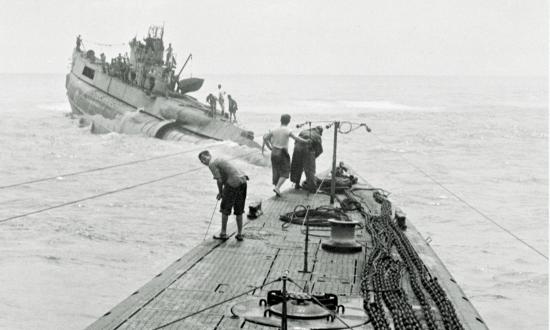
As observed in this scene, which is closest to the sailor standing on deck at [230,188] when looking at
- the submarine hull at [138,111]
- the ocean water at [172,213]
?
the ocean water at [172,213]

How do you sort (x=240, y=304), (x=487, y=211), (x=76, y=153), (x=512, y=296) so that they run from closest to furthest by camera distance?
1. (x=240, y=304)
2. (x=512, y=296)
3. (x=487, y=211)
4. (x=76, y=153)

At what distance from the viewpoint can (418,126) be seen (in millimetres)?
68750

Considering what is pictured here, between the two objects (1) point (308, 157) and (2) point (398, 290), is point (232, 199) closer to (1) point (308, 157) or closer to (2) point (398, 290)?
(2) point (398, 290)

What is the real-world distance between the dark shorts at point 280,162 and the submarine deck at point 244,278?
3.12 metres

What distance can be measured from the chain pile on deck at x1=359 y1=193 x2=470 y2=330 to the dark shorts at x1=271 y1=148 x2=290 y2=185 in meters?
4.67

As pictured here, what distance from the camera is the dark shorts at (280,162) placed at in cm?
1698

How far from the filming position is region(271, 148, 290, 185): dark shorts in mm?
16984

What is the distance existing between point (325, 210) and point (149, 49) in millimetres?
38284

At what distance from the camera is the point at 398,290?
930 cm

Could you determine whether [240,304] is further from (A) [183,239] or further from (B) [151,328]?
(A) [183,239]

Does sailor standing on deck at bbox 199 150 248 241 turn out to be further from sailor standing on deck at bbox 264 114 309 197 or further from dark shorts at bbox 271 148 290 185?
dark shorts at bbox 271 148 290 185

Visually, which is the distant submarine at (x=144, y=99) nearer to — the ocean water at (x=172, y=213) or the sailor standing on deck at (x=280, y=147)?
the ocean water at (x=172, y=213)

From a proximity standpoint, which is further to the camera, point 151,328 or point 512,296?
point 512,296

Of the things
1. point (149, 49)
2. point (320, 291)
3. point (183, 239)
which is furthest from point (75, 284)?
point (149, 49)
